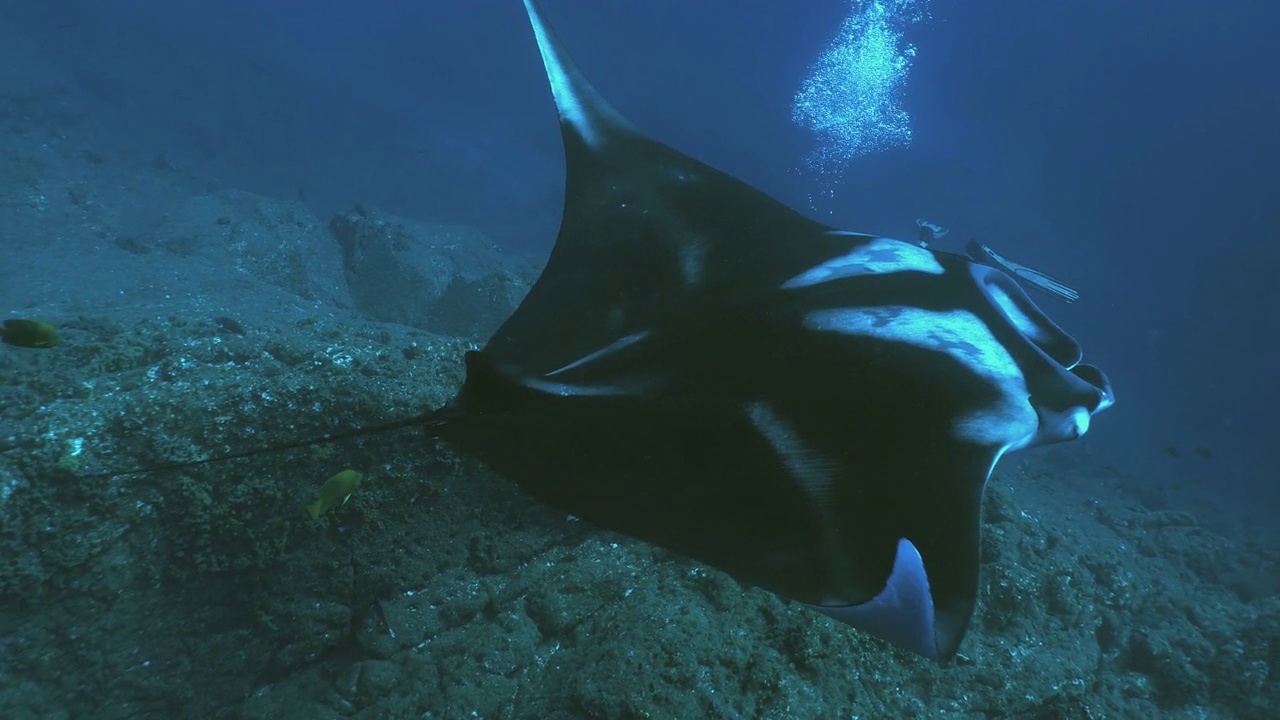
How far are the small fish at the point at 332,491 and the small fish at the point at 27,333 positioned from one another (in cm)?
214

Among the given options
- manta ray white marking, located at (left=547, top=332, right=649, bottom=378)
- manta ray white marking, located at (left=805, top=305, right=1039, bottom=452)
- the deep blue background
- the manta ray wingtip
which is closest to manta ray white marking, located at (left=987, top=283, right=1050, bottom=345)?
manta ray white marking, located at (left=805, top=305, right=1039, bottom=452)

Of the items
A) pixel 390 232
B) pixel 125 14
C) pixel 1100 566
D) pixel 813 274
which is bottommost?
pixel 125 14

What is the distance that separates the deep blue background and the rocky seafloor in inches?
1058

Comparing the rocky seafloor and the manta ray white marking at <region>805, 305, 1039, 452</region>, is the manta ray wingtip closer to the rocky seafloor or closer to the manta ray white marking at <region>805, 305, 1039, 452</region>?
the manta ray white marking at <region>805, 305, 1039, 452</region>

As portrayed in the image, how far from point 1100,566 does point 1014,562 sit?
5.58ft

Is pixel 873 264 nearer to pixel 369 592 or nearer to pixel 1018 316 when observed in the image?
pixel 1018 316

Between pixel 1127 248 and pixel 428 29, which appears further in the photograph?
pixel 428 29

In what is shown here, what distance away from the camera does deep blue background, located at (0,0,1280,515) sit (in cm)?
3269

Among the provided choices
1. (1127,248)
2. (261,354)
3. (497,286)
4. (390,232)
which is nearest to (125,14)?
(390,232)

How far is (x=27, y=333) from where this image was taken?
11.4 ft

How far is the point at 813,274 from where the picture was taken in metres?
1.93

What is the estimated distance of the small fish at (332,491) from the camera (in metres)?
2.94

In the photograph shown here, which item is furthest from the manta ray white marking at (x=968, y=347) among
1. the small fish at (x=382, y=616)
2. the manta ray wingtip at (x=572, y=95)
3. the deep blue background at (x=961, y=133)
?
the deep blue background at (x=961, y=133)

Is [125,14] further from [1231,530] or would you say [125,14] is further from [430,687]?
[1231,530]
